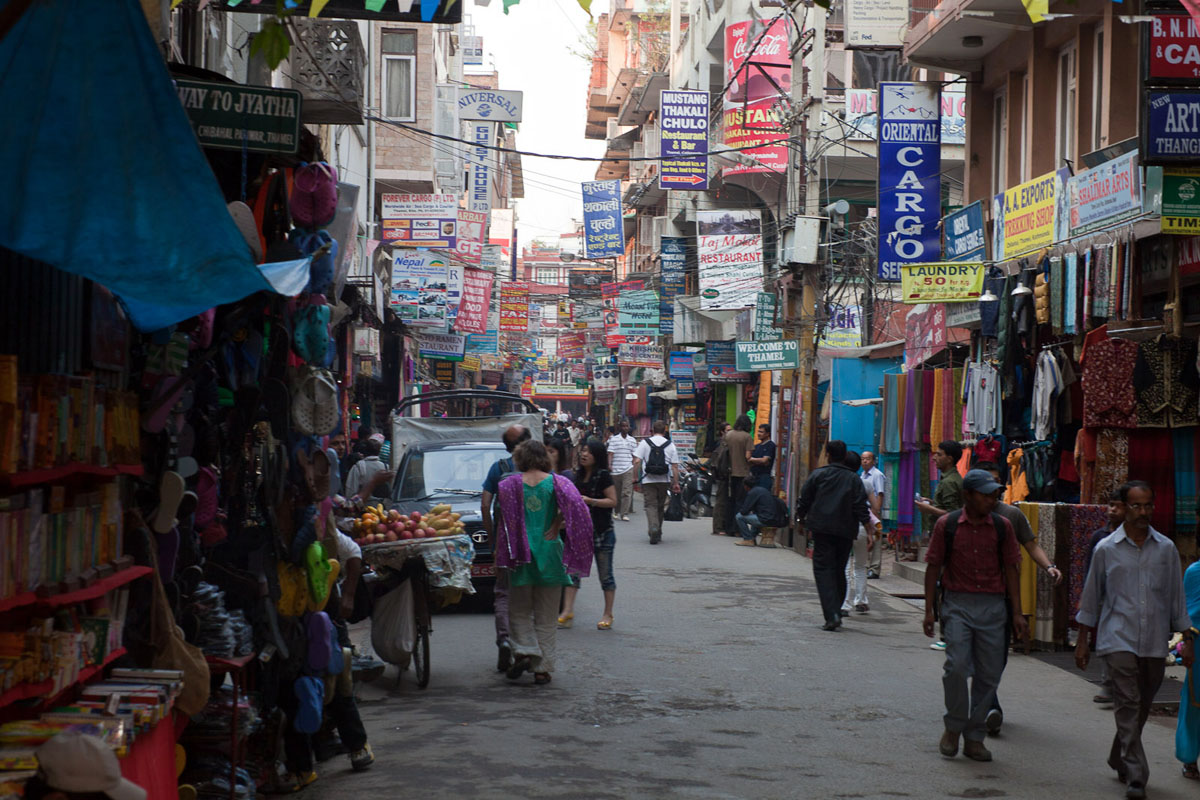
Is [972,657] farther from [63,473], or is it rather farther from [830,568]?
[63,473]

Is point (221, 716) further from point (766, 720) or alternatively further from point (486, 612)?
point (486, 612)

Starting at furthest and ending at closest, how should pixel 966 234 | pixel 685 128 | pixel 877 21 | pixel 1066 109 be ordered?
1. pixel 685 128
2. pixel 877 21
3. pixel 966 234
4. pixel 1066 109

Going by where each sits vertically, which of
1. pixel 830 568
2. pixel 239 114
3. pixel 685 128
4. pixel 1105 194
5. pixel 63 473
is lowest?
pixel 830 568

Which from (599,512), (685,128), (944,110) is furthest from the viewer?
(685,128)

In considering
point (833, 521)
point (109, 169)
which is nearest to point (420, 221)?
point (833, 521)

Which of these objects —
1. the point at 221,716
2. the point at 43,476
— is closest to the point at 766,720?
the point at 221,716

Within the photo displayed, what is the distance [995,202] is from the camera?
1709 cm

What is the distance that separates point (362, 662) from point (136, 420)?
3786mm

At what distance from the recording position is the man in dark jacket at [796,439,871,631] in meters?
13.4

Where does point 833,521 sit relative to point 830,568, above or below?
above

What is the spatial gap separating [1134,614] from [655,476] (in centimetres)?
1608

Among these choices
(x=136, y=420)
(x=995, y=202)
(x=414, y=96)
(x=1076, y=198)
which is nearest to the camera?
(x=136, y=420)

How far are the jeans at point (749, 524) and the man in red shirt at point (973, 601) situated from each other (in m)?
15.1

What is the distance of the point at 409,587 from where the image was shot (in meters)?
9.95
